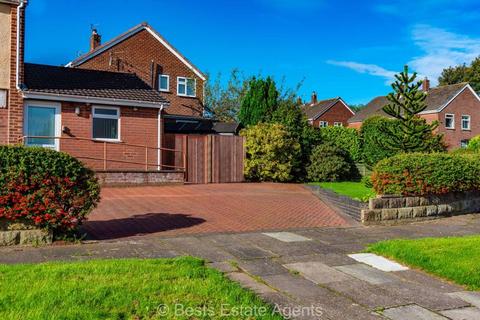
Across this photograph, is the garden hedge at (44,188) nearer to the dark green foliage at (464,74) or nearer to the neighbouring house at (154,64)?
the neighbouring house at (154,64)

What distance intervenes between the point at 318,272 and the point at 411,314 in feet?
5.31

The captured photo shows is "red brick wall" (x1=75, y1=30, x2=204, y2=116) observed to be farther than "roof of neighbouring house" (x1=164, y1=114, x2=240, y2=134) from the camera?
Yes

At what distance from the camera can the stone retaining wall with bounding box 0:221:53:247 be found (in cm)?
678

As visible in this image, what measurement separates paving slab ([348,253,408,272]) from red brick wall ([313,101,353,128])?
5158 centimetres

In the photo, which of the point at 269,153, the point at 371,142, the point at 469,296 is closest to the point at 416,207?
the point at 469,296

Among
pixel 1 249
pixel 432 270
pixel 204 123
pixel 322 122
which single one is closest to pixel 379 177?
pixel 432 270

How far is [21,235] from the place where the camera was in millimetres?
6871

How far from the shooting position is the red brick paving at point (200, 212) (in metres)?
8.91

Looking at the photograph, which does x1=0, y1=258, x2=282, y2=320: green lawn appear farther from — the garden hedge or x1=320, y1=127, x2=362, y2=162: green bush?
x1=320, y1=127, x2=362, y2=162: green bush

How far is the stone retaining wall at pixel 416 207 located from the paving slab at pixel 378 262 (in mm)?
3388

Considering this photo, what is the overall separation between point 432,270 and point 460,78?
63.5 metres

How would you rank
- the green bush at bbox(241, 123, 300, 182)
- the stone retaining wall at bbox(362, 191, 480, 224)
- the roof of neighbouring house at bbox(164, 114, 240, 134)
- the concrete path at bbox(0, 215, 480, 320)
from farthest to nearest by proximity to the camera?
the roof of neighbouring house at bbox(164, 114, 240, 134) < the green bush at bbox(241, 123, 300, 182) < the stone retaining wall at bbox(362, 191, 480, 224) < the concrete path at bbox(0, 215, 480, 320)

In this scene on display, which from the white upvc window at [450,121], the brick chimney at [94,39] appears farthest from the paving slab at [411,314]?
the white upvc window at [450,121]

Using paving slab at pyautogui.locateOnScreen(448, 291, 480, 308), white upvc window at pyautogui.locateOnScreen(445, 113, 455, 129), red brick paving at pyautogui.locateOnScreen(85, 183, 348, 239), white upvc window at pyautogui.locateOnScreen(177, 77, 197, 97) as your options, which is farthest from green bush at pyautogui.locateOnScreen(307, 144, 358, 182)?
white upvc window at pyautogui.locateOnScreen(445, 113, 455, 129)
